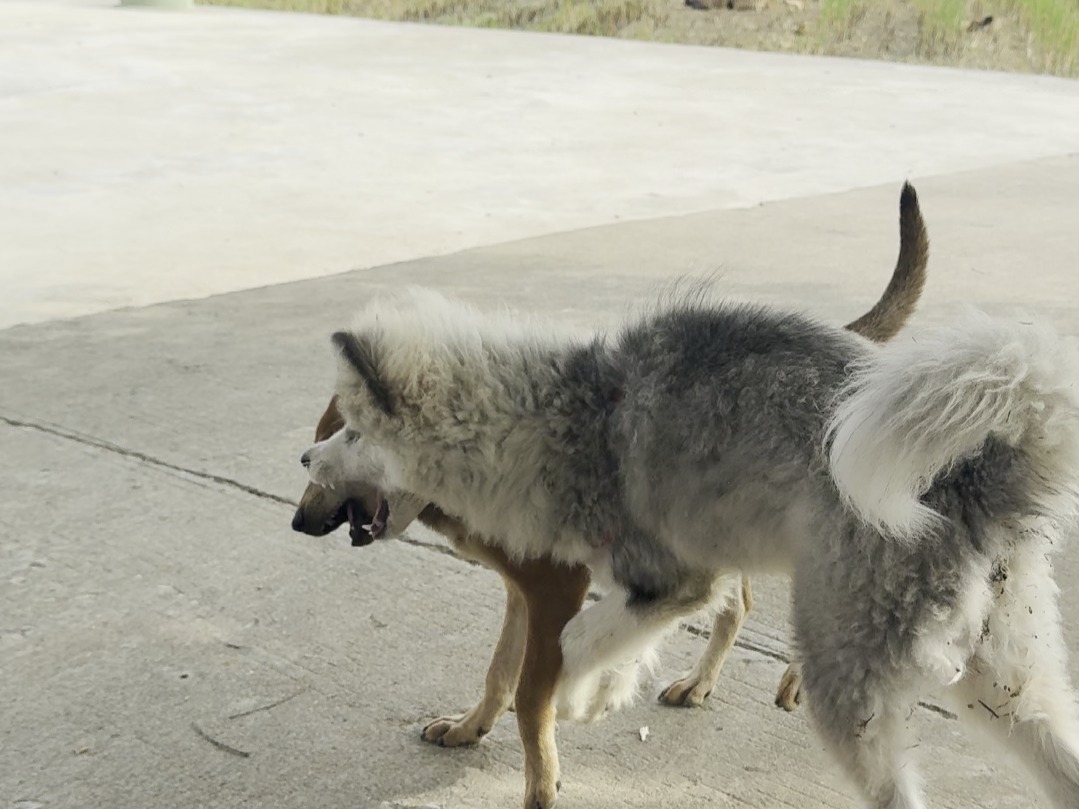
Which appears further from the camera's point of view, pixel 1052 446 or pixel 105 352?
pixel 105 352

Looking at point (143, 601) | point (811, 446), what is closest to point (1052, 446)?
point (811, 446)

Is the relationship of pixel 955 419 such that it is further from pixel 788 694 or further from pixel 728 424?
pixel 788 694

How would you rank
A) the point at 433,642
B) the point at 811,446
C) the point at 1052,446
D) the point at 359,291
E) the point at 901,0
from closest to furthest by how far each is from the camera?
the point at 1052,446
the point at 811,446
the point at 433,642
the point at 359,291
the point at 901,0

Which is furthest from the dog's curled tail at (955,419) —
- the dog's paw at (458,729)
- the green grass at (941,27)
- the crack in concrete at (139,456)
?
the green grass at (941,27)

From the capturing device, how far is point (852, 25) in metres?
21.5

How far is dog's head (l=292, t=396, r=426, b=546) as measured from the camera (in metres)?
3.76

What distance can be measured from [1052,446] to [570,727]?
1.69 meters

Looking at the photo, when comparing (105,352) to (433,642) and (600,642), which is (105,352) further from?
(600,642)

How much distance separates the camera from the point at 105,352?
23.3 feet

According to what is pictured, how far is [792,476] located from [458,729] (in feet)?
4.09

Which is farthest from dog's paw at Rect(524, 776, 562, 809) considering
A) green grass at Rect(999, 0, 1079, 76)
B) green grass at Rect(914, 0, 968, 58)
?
green grass at Rect(914, 0, 968, 58)

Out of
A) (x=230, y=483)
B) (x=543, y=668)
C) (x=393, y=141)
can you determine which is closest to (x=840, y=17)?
(x=393, y=141)

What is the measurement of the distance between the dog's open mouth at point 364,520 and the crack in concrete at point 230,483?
856 mm

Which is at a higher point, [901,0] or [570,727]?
[901,0]
